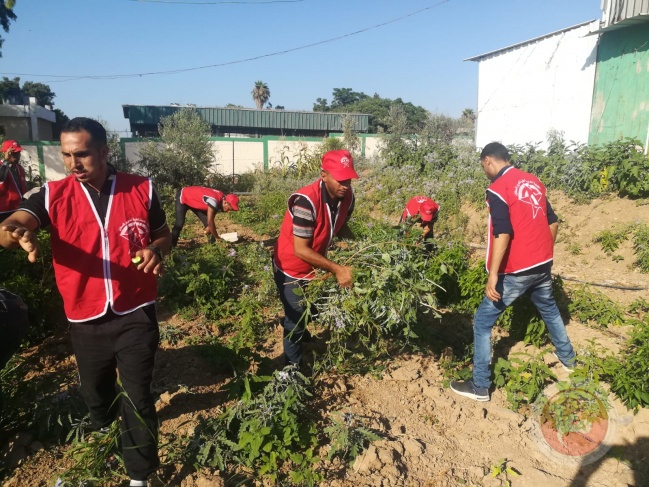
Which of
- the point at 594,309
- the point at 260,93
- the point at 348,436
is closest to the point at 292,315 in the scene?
the point at 348,436

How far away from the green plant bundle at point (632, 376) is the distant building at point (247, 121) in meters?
31.5

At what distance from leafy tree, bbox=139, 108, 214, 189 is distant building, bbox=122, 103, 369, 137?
62.1 feet

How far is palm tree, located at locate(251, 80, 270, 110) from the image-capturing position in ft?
176

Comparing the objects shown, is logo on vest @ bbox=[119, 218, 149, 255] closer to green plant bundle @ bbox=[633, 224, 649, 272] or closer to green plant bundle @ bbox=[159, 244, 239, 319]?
green plant bundle @ bbox=[159, 244, 239, 319]

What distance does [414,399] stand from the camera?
369cm

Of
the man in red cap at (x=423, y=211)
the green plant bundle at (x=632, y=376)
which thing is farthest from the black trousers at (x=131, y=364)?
the man in red cap at (x=423, y=211)

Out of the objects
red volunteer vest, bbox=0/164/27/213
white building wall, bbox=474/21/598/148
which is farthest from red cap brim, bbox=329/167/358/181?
white building wall, bbox=474/21/598/148

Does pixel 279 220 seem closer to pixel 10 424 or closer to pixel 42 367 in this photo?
pixel 42 367

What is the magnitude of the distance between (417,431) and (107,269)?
2.31m

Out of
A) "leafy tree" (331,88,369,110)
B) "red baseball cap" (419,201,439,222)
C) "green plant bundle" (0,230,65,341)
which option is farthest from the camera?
"leafy tree" (331,88,369,110)

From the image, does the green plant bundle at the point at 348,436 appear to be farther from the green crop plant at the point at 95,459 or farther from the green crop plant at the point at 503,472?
the green crop plant at the point at 95,459

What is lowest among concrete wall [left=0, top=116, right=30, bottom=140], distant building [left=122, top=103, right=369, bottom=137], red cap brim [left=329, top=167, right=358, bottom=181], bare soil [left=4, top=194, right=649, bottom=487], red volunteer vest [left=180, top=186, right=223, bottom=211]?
bare soil [left=4, top=194, right=649, bottom=487]

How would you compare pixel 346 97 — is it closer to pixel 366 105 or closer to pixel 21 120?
Answer: pixel 366 105

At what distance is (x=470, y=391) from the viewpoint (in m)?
3.73
